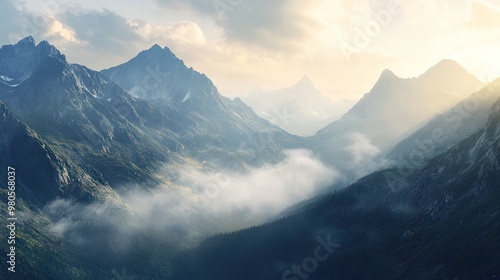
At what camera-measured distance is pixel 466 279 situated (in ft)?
643

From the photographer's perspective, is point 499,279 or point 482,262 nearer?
point 499,279

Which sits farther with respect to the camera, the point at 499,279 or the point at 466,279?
the point at 466,279

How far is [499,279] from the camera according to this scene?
576ft

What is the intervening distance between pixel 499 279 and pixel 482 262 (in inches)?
942

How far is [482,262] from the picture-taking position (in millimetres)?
198750

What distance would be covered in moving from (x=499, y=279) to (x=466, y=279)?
21806 mm

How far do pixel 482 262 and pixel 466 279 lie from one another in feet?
41.7
